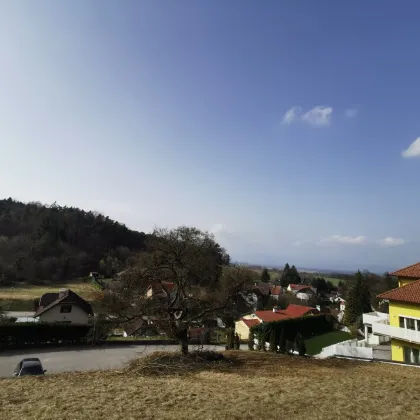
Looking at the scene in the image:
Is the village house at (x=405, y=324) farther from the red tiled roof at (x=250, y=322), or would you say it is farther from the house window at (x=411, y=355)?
the red tiled roof at (x=250, y=322)

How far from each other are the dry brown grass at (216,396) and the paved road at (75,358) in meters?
8.57

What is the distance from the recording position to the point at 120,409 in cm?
762

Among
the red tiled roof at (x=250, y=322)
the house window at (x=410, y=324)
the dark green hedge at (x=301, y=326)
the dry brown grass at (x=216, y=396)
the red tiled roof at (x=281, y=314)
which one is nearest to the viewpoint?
the dry brown grass at (x=216, y=396)

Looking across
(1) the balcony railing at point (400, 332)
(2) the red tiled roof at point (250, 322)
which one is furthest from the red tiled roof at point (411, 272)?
(2) the red tiled roof at point (250, 322)

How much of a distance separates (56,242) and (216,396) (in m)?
91.2

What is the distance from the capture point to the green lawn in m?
40.0

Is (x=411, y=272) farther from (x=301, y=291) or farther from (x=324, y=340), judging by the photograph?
(x=301, y=291)

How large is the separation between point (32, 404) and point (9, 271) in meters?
77.0

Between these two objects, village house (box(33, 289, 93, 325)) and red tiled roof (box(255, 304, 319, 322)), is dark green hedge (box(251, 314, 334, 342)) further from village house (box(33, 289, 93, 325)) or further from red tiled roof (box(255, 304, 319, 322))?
village house (box(33, 289, 93, 325))

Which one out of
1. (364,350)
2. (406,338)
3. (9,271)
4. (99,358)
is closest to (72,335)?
(99,358)

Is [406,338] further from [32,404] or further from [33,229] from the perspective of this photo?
[33,229]

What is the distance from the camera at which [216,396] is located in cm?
887

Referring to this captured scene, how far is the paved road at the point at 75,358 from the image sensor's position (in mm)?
20422

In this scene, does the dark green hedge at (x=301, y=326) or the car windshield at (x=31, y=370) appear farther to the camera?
the dark green hedge at (x=301, y=326)
